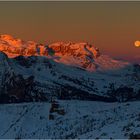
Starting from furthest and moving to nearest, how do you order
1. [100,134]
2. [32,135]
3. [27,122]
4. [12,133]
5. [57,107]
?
[57,107]
[27,122]
[12,133]
[32,135]
[100,134]

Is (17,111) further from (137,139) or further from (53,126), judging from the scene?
(137,139)

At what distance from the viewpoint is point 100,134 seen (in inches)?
2195

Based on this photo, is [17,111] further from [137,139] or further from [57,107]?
[137,139]

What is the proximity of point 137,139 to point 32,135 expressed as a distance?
7340 cm

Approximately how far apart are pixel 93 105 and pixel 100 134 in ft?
351

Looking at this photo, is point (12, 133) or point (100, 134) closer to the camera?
point (100, 134)

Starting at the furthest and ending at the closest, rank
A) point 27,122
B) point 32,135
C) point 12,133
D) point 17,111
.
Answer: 1. point 17,111
2. point 27,122
3. point 12,133
4. point 32,135

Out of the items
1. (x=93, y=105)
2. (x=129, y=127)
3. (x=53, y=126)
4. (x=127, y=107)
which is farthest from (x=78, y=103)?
(x=129, y=127)

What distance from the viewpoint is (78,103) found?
16675cm

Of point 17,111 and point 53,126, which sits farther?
point 17,111

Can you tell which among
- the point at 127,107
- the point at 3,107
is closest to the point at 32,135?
the point at 127,107

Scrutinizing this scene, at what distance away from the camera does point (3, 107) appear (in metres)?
184

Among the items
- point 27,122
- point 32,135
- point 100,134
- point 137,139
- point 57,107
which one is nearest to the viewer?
point 137,139

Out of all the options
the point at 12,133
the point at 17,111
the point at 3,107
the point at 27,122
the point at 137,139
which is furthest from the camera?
the point at 3,107
